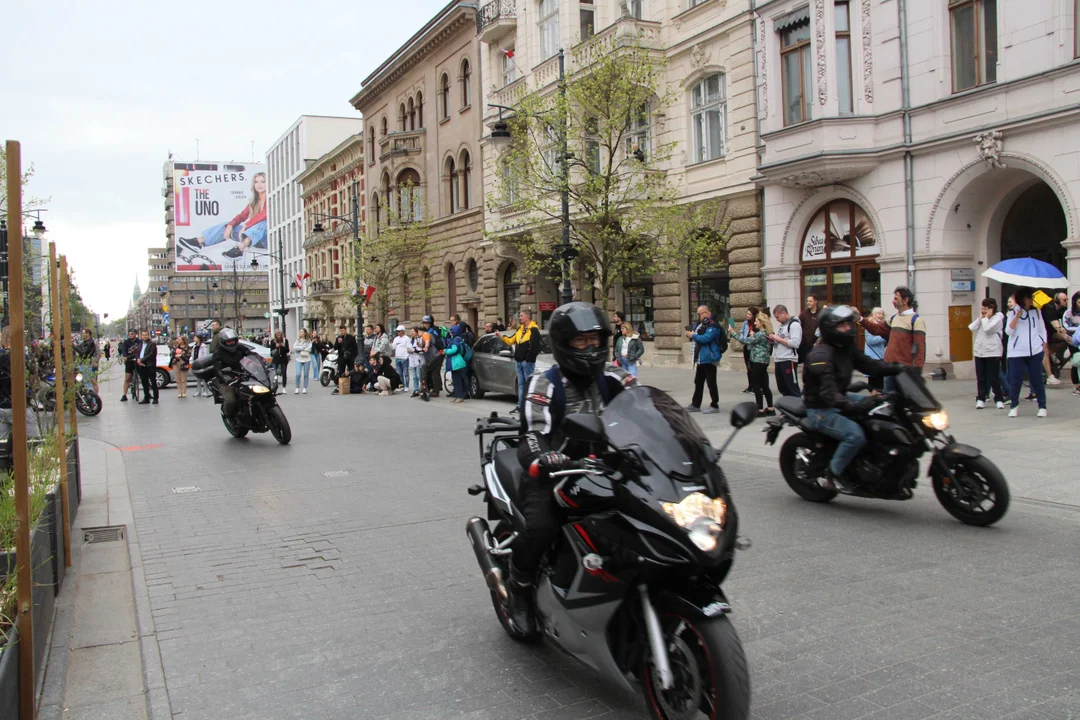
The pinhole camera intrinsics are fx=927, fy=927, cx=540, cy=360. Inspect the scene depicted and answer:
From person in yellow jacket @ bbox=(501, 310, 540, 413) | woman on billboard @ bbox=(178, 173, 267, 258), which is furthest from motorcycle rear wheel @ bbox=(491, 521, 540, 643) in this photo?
woman on billboard @ bbox=(178, 173, 267, 258)

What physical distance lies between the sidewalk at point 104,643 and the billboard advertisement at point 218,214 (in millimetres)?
79478

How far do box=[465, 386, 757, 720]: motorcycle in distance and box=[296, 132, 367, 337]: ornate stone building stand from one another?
179ft

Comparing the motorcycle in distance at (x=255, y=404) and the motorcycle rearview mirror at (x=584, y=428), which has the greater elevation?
the motorcycle rearview mirror at (x=584, y=428)

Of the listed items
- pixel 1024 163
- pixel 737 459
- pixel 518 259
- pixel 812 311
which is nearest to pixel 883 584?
pixel 737 459

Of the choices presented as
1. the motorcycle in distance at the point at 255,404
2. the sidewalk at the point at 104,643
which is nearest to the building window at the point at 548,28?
the motorcycle in distance at the point at 255,404

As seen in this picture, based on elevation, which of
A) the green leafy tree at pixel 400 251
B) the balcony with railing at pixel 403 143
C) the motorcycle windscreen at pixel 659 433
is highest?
the balcony with railing at pixel 403 143

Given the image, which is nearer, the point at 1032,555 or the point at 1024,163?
the point at 1032,555

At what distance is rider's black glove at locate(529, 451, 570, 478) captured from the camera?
11.4 ft

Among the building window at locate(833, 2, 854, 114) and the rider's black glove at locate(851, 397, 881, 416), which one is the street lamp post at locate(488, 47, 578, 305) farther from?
the rider's black glove at locate(851, 397, 881, 416)

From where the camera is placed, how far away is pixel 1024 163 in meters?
16.2

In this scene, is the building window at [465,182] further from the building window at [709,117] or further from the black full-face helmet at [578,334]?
the black full-face helmet at [578,334]

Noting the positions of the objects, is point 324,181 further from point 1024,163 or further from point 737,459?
point 737,459

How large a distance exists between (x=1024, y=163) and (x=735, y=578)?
13.8 metres

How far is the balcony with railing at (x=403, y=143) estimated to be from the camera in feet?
139
